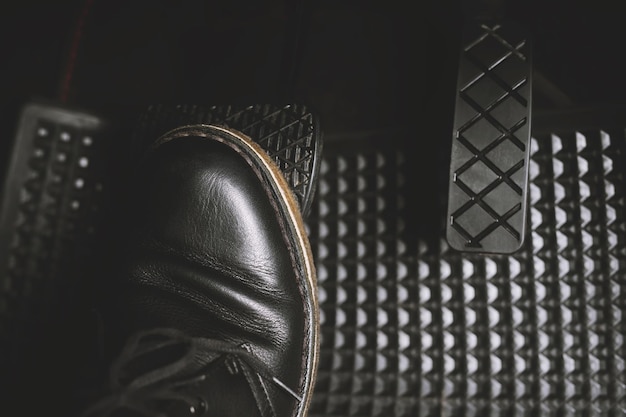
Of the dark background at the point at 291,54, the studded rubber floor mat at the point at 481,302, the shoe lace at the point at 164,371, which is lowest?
the shoe lace at the point at 164,371

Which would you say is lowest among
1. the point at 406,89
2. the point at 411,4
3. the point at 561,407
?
the point at 561,407

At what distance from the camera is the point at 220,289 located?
60 centimetres

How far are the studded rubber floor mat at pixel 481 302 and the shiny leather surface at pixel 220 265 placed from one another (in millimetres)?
116

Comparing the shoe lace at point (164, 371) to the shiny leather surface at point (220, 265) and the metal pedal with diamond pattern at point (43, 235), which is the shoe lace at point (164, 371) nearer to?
the shiny leather surface at point (220, 265)

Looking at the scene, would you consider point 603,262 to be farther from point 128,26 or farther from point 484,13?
point 128,26

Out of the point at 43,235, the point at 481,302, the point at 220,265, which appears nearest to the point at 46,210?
the point at 43,235

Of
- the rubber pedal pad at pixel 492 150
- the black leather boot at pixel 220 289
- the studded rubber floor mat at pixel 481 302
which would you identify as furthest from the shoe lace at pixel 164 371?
the rubber pedal pad at pixel 492 150

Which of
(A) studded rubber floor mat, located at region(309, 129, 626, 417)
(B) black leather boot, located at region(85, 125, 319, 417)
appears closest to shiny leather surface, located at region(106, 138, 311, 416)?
(B) black leather boot, located at region(85, 125, 319, 417)

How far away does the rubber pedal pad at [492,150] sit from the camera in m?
0.62

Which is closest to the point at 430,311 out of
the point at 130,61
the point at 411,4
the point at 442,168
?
the point at 442,168

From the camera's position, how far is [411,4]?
2.55 ft

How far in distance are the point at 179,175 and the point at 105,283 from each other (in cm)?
16

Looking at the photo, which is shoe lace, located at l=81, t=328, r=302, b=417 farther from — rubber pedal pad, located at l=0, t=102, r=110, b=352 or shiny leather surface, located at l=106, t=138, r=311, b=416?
rubber pedal pad, located at l=0, t=102, r=110, b=352

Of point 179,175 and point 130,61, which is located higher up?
point 130,61
